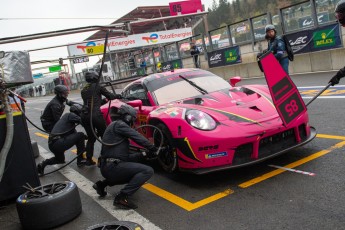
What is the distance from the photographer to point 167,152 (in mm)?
4547

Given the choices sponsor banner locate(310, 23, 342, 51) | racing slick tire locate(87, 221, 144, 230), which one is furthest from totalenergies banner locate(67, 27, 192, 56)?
racing slick tire locate(87, 221, 144, 230)

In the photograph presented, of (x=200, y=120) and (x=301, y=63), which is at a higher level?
(x=301, y=63)

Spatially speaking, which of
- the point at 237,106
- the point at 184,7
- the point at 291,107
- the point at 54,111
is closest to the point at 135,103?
the point at 237,106

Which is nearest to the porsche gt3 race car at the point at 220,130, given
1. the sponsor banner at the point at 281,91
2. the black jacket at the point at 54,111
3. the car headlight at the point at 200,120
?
the car headlight at the point at 200,120

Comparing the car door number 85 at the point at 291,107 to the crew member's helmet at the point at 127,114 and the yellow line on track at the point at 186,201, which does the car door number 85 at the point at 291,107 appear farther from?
the crew member's helmet at the point at 127,114

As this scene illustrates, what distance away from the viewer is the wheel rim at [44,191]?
150 inches

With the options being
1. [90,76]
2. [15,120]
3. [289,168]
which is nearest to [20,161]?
[15,120]

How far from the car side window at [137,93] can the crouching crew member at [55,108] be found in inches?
41.9

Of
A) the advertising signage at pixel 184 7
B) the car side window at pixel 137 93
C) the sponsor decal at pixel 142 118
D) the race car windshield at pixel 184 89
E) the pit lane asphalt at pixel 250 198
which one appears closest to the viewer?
the pit lane asphalt at pixel 250 198

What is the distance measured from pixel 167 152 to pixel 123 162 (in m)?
0.64

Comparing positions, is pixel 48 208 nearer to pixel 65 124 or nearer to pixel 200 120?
pixel 200 120

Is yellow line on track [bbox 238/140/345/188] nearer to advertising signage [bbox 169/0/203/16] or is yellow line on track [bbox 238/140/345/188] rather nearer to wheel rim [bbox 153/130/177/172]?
wheel rim [bbox 153/130/177/172]

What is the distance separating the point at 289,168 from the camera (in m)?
4.29

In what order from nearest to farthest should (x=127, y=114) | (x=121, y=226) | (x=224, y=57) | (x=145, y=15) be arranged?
(x=121, y=226)
(x=127, y=114)
(x=224, y=57)
(x=145, y=15)
